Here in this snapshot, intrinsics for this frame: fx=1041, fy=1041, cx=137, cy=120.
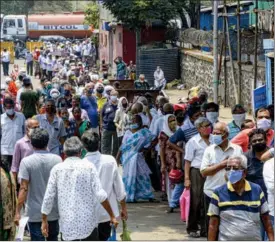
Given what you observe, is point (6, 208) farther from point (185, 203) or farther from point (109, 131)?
point (109, 131)

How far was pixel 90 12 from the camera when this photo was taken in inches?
2411

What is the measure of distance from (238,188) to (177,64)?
32373mm

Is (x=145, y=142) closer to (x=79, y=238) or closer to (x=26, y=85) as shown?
(x=26, y=85)

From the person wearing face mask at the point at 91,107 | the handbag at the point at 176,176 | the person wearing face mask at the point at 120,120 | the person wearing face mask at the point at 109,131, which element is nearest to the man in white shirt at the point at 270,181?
the handbag at the point at 176,176

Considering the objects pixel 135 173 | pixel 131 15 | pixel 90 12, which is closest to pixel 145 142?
pixel 135 173

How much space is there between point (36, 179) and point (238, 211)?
224cm

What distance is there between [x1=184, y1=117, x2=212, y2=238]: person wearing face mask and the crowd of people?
0.04 ft

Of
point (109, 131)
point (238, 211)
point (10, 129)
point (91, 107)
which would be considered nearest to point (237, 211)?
point (238, 211)

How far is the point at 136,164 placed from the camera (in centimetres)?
1512

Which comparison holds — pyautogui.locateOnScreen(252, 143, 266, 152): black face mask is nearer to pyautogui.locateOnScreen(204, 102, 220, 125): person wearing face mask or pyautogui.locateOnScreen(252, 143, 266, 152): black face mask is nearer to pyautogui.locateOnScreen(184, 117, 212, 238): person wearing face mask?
pyautogui.locateOnScreen(184, 117, 212, 238): person wearing face mask

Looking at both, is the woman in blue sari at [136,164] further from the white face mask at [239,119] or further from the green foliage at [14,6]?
the green foliage at [14,6]

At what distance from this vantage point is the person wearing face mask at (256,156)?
9695 millimetres

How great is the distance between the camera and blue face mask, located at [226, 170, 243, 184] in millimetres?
8062

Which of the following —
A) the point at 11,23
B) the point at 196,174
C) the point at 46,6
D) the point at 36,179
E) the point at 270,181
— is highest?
the point at 270,181
